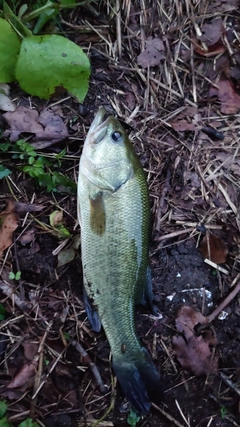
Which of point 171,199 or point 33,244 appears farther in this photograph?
point 171,199

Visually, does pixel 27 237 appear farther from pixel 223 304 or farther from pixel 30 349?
pixel 223 304

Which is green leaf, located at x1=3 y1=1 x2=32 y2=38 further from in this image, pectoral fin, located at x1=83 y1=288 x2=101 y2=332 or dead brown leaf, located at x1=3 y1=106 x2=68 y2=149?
pectoral fin, located at x1=83 y1=288 x2=101 y2=332

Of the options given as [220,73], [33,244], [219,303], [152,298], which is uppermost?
[220,73]

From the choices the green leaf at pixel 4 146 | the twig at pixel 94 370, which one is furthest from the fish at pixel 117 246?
the green leaf at pixel 4 146

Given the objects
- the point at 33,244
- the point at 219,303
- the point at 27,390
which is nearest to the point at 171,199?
the point at 219,303

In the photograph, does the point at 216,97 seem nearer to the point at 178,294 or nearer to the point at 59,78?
the point at 59,78

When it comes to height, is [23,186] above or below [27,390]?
above

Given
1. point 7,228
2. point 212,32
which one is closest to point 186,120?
point 212,32

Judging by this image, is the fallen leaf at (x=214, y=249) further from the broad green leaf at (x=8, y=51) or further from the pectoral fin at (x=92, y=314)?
the broad green leaf at (x=8, y=51)
